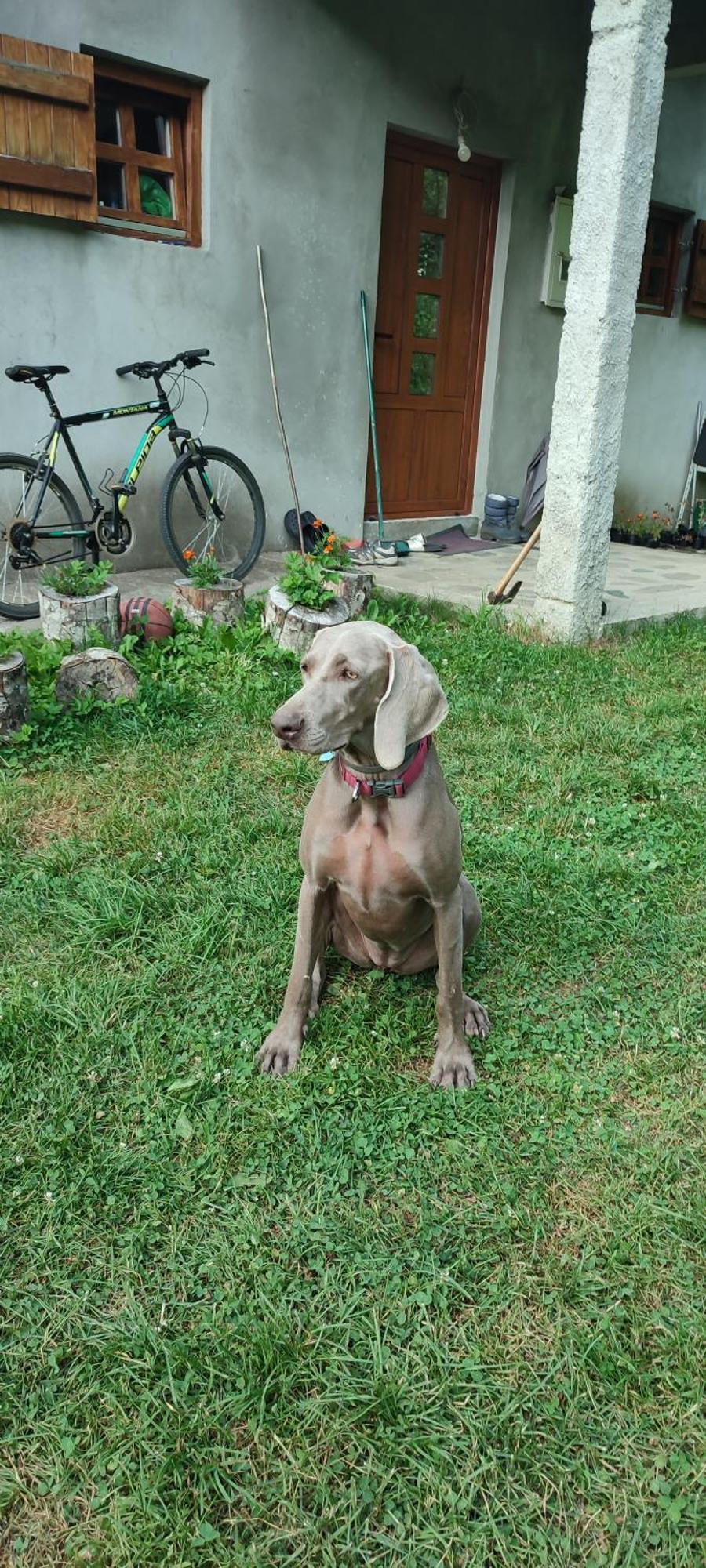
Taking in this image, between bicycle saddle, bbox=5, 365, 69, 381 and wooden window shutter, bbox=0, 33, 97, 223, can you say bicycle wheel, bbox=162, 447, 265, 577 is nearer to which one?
bicycle saddle, bbox=5, 365, 69, 381

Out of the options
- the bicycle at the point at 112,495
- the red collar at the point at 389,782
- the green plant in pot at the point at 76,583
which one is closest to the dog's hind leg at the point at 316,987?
the red collar at the point at 389,782

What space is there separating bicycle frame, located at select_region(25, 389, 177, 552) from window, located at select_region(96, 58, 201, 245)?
110cm

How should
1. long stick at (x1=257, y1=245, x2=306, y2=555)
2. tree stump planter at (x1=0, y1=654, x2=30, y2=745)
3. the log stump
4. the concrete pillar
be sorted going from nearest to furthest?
tree stump planter at (x1=0, y1=654, x2=30, y2=745)
the log stump
the concrete pillar
long stick at (x1=257, y1=245, x2=306, y2=555)

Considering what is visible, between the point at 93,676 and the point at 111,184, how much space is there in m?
3.64

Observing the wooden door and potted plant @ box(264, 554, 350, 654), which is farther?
the wooden door

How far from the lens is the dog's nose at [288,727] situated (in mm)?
1995

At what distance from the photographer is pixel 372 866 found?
2.25 metres

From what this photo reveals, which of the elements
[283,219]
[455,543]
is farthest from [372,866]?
[455,543]

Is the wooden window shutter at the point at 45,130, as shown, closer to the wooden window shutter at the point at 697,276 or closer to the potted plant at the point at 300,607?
the potted plant at the point at 300,607

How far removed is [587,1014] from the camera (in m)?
2.74

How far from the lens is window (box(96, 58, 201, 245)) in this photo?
615cm

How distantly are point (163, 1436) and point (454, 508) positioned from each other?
855 centimetres

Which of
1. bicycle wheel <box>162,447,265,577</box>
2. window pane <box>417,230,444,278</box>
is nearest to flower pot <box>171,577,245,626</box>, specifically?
bicycle wheel <box>162,447,265,577</box>

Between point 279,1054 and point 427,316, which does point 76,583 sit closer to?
point 279,1054
